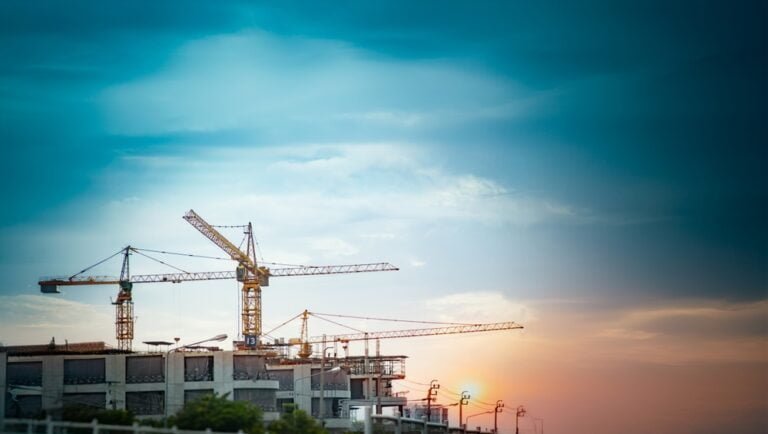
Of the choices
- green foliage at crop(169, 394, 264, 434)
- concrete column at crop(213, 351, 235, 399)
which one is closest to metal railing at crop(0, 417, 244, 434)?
green foliage at crop(169, 394, 264, 434)

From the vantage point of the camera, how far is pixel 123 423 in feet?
272

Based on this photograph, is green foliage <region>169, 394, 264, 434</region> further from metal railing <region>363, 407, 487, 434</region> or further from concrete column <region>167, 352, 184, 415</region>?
concrete column <region>167, 352, 184, 415</region>

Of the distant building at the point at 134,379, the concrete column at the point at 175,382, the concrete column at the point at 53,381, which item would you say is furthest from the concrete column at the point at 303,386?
the concrete column at the point at 53,381

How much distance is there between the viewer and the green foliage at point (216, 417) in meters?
70.5

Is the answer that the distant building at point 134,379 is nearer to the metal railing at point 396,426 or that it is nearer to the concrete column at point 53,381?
the concrete column at point 53,381

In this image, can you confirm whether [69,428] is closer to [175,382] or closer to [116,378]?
[175,382]

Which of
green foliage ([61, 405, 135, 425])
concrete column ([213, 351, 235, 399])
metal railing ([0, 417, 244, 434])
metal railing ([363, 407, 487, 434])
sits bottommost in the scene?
metal railing ([363, 407, 487, 434])

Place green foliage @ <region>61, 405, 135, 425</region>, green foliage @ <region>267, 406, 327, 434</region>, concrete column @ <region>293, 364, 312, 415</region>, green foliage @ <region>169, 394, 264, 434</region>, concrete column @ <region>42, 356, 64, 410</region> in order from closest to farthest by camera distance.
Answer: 1. green foliage @ <region>169, 394, 264, 434</region>
2. green foliage @ <region>267, 406, 327, 434</region>
3. green foliage @ <region>61, 405, 135, 425</region>
4. concrete column @ <region>42, 356, 64, 410</region>
5. concrete column @ <region>293, 364, 312, 415</region>

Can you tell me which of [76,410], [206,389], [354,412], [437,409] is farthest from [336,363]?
[76,410]

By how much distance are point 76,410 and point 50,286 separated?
110017mm

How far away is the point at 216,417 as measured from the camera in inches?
2803

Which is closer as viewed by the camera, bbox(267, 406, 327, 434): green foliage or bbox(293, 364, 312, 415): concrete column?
bbox(267, 406, 327, 434): green foliage

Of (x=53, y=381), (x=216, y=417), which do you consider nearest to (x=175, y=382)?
(x=53, y=381)

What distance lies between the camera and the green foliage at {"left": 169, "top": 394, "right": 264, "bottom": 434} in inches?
2776
